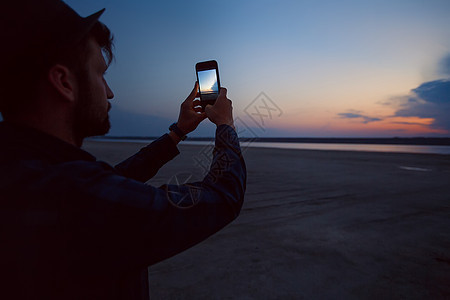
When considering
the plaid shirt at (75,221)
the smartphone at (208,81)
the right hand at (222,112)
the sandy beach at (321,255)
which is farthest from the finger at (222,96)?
the sandy beach at (321,255)

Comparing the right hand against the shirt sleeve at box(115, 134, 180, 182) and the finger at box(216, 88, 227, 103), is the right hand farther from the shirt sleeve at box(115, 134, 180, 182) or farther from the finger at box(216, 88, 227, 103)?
the shirt sleeve at box(115, 134, 180, 182)

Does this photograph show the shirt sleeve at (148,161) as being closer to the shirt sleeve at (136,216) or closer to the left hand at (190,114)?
the left hand at (190,114)

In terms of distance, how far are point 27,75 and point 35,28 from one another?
0.12 meters

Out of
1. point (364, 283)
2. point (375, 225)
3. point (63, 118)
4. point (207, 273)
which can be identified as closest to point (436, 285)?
point (364, 283)

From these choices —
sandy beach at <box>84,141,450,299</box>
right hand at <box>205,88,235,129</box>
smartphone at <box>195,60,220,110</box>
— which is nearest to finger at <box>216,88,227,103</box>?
right hand at <box>205,88,235,129</box>

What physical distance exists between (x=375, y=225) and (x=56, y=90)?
12.4ft

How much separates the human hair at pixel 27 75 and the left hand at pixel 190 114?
706mm

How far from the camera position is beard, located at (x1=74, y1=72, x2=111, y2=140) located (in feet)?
2.55

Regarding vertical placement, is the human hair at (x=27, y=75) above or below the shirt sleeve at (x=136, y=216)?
above

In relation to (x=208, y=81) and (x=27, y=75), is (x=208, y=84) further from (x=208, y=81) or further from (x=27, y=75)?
(x=27, y=75)

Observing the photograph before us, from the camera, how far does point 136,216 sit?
25.4 inches

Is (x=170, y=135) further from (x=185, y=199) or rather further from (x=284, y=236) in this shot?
(x=284, y=236)

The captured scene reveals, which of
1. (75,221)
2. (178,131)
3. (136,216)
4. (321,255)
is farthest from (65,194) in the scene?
(321,255)

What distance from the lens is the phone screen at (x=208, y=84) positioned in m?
1.39
